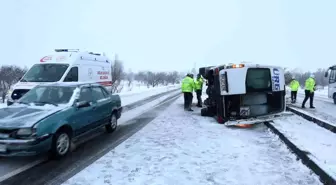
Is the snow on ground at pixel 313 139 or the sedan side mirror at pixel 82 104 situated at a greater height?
the sedan side mirror at pixel 82 104

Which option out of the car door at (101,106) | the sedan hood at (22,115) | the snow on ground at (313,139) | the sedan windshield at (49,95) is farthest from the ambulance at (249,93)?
the sedan hood at (22,115)

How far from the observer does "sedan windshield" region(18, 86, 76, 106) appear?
20.3 ft

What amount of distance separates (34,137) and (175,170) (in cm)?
268

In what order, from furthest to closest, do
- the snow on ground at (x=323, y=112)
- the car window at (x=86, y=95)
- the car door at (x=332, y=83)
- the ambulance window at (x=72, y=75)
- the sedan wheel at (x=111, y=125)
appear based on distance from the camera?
the car door at (x=332, y=83) < the snow on ground at (x=323, y=112) < the ambulance window at (x=72, y=75) < the sedan wheel at (x=111, y=125) < the car window at (x=86, y=95)

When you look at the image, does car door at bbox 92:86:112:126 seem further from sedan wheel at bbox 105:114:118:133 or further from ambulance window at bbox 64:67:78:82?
ambulance window at bbox 64:67:78:82

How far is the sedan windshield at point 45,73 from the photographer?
1010cm

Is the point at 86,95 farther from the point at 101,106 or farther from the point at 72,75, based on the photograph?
the point at 72,75

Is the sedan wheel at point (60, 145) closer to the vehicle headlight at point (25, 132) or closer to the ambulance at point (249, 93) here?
the vehicle headlight at point (25, 132)

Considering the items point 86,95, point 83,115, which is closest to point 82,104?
point 83,115

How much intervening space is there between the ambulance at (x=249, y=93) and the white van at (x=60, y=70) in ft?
19.1

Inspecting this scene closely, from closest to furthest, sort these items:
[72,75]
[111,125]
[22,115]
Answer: [22,115], [111,125], [72,75]

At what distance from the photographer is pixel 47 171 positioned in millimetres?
4781

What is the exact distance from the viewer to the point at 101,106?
23.9 ft

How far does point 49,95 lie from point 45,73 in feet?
14.8
